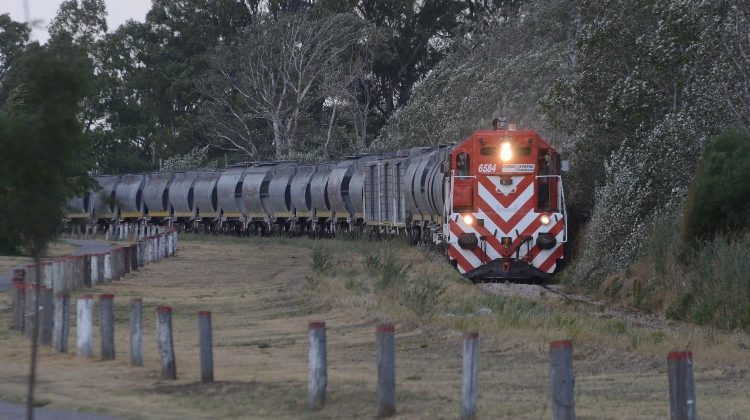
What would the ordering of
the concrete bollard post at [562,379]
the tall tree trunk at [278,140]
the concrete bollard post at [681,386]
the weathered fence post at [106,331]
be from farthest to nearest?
the tall tree trunk at [278,140], the weathered fence post at [106,331], the concrete bollard post at [562,379], the concrete bollard post at [681,386]

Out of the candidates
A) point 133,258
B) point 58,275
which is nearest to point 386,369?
point 58,275

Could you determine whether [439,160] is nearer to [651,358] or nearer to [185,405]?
[651,358]

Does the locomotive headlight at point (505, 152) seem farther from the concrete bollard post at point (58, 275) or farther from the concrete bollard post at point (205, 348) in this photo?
the concrete bollard post at point (205, 348)

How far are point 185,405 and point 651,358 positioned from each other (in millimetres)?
5113

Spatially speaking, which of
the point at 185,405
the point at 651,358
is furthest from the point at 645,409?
the point at 185,405

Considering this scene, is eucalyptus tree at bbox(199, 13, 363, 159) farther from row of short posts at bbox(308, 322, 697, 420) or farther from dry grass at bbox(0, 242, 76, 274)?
row of short posts at bbox(308, 322, 697, 420)

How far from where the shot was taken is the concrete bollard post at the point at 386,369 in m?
10.5

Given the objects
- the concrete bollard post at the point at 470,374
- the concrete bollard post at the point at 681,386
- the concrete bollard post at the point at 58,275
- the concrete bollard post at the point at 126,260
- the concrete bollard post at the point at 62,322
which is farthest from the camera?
the concrete bollard post at the point at 126,260

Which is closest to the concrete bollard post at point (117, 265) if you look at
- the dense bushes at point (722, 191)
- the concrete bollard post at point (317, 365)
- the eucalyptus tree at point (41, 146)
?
the dense bushes at point (722, 191)

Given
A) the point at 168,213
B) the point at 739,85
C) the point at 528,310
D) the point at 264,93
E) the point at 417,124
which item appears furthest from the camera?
the point at 264,93

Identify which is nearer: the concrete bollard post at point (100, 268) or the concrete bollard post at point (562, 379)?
the concrete bollard post at point (562, 379)

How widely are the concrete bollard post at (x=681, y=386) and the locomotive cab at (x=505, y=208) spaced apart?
15.3 m

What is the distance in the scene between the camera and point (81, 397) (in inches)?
471

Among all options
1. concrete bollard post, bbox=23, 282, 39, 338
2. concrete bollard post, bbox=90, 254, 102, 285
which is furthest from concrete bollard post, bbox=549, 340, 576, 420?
concrete bollard post, bbox=90, 254, 102, 285
